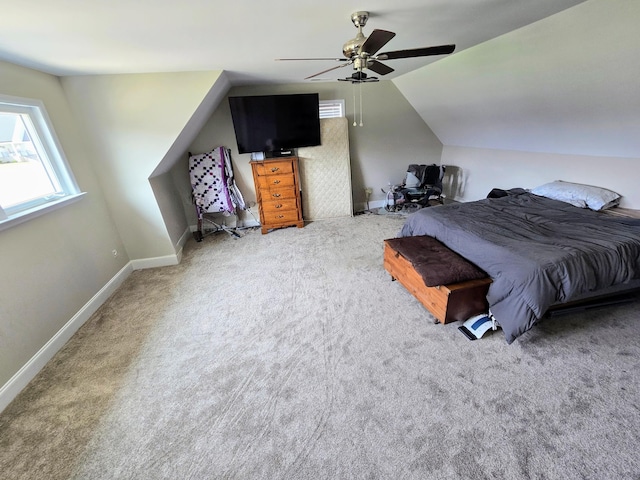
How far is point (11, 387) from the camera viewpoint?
1.70 metres

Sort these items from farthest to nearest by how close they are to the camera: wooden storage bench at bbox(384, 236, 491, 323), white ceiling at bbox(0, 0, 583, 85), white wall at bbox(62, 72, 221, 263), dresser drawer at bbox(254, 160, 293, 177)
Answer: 1. dresser drawer at bbox(254, 160, 293, 177)
2. white wall at bbox(62, 72, 221, 263)
3. wooden storage bench at bbox(384, 236, 491, 323)
4. white ceiling at bbox(0, 0, 583, 85)

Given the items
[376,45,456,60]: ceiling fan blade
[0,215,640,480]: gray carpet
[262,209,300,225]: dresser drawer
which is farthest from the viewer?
[262,209,300,225]: dresser drawer

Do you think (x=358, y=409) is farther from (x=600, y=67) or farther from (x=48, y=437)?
(x=600, y=67)

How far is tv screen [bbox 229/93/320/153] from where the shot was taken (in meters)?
3.57

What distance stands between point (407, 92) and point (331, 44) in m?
2.48

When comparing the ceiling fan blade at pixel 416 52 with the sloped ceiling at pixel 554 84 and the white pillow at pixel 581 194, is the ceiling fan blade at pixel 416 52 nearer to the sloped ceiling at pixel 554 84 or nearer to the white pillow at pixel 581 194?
the sloped ceiling at pixel 554 84

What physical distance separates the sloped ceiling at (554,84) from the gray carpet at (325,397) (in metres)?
1.75

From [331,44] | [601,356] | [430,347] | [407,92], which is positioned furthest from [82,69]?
[601,356]

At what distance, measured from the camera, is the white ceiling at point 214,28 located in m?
1.39

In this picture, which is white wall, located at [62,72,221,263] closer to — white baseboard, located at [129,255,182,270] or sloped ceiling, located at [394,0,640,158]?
white baseboard, located at [129,255,182,270]

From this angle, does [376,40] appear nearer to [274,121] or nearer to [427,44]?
[427,44]

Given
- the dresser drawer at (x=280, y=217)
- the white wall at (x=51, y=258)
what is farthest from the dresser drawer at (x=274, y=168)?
the white wall at (x=51, y=258)

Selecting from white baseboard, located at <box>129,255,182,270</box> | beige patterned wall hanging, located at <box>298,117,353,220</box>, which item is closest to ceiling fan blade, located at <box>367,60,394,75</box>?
beige patterned wall hanging, located at <box>298,117,353,220</box>

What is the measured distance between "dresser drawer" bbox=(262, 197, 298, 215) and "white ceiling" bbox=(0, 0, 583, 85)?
1829 millimetres
